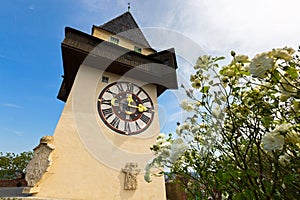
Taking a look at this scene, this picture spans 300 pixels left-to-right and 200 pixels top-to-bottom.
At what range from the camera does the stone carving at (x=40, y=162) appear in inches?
122

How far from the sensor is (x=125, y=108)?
4660 millimetres

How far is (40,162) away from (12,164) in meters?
11.2

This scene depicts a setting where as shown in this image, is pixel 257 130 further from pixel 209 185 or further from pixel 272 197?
pixel 209 185

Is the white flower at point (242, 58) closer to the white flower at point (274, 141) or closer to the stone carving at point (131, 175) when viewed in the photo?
the white flower at point (274, 141)

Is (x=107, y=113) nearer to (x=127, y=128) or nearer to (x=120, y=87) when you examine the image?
(x=127, y=128)

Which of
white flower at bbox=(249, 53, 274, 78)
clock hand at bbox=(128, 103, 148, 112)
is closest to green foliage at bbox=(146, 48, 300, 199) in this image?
white flower at bbox=(249, 53, 274, 78)

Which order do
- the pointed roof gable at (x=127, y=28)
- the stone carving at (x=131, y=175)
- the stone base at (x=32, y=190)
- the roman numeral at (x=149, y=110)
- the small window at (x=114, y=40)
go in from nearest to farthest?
the stone base at (x=32, y=190), the stone carving at (x=131, y=175), the roman numeral at (x=149, y=110), the small window at (x=114, y=40), the pointed roof gable at (x=127, y=28)

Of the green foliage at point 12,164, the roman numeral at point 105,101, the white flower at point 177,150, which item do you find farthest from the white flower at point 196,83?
the green foliage at point 12,164

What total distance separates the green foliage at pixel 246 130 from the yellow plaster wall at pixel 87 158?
2.80 metres

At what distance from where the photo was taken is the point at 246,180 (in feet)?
2.73

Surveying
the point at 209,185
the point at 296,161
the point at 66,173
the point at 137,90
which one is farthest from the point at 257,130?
the point at 137,90

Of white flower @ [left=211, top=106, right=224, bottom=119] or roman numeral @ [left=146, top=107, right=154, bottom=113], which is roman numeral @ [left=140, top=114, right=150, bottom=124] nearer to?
roman numeral @ [left=146, top=107, right=154, bottom=113]

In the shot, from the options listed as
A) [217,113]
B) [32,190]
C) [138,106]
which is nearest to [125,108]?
[138,106]

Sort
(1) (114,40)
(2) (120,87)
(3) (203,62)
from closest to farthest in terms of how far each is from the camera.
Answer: (3) (203,62)
(2) (120,87)
(1) (114,40)
